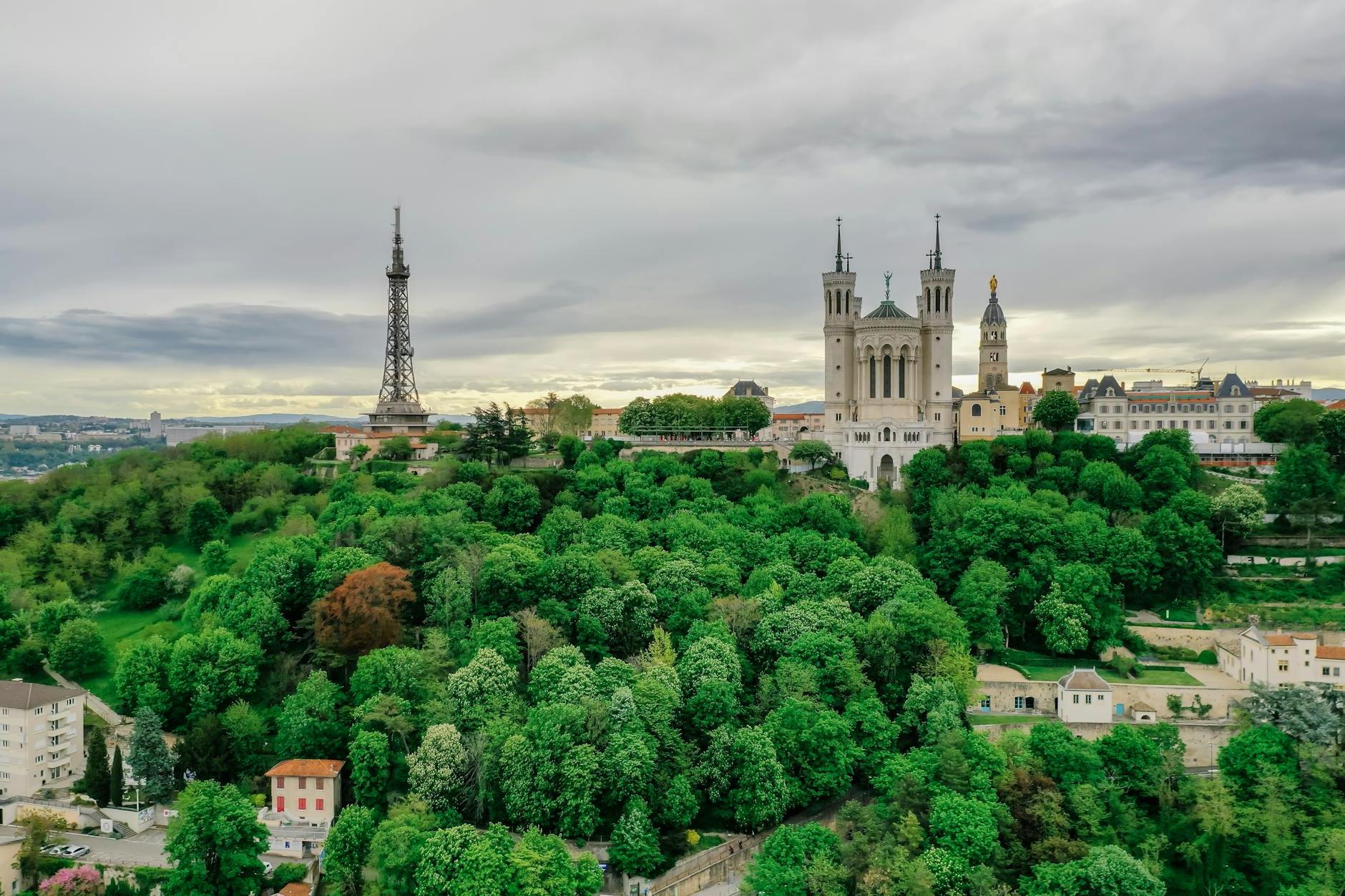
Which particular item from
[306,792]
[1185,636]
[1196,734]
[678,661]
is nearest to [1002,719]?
[1196,734]

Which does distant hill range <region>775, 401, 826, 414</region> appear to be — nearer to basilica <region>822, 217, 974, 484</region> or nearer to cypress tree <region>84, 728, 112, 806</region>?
basilica <region>822, 217, 974, 484</region>

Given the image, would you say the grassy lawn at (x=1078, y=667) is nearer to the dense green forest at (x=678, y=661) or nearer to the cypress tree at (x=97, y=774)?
the dense green forest at (x=678, y=661)

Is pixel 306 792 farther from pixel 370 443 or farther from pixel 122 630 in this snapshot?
pixel 370 443

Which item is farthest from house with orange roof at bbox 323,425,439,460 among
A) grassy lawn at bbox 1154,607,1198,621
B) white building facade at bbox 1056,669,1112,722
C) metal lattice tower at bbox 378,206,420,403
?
grassy lawn at bbox 1154,607,1198,621

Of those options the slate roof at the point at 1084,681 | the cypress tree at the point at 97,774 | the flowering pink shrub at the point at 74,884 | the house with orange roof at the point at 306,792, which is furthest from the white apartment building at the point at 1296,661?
the cypress tree at the point at 97,774

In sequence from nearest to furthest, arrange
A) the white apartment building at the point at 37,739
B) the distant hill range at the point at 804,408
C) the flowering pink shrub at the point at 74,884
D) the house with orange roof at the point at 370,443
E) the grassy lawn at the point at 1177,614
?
1. the flowering pink shrub at the point at 74,884
2. the white apartment building at the point at 37,739
3. the grassy lawn at the point at 1177,614
4. the house with orange roof at the point at 370,443
5. the distant hill range at the point at 804,408
